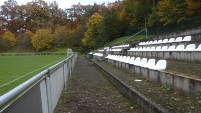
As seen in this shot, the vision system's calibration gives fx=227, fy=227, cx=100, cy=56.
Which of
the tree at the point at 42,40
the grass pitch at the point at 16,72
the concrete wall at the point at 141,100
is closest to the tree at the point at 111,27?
the tree at the point at 42,40

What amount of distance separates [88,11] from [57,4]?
64.3 ft

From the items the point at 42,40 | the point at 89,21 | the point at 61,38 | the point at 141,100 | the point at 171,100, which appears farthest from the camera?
the point at 61,38

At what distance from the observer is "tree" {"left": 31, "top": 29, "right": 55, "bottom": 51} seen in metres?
73.5

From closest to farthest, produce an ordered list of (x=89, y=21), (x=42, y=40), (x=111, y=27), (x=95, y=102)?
(x=95, y=102)
(x=111, y=27)
(x=89, y=21)
(x=42, y=40)

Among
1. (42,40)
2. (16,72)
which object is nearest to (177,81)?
(16,72)

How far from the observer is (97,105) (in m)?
5.96

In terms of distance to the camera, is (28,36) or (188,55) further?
(28,36)

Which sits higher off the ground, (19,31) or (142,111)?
(19,31)

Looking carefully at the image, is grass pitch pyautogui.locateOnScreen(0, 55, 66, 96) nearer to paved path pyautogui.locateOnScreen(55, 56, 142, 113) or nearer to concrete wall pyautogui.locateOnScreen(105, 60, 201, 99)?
paved path pyautogui.locateOnScreen(55, 56, 142, 113)

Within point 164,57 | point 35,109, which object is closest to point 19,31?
point 164,57

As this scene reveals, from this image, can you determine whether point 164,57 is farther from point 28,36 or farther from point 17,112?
point 28,36

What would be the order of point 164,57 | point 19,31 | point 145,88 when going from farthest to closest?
point 19,31 < point 164,57 < point 145,88

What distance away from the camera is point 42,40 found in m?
73.2

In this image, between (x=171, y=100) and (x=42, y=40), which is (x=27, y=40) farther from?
(x=171, y=100)
